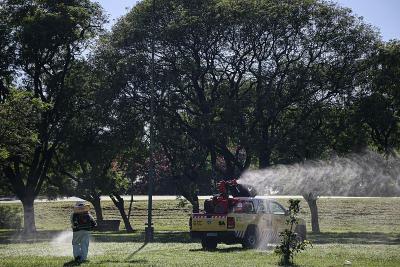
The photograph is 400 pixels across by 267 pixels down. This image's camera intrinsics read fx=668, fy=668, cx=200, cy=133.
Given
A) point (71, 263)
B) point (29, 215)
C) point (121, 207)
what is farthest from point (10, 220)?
point (71, 263)

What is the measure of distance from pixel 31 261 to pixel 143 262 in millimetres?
2891

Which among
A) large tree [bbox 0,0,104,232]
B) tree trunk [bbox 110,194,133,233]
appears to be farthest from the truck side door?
tree trunk [bbox 110,194,133,233]

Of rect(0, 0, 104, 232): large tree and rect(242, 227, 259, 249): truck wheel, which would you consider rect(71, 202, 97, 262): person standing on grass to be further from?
rect(0, 0, 104, 232): large tree

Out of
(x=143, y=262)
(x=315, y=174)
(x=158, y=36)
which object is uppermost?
(x=158, y=36)

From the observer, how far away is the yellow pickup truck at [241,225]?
2175 centimetres

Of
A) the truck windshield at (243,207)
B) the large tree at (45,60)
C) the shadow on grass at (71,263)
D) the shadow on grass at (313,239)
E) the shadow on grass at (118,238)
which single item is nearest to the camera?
the shadow on grass at (71,263)

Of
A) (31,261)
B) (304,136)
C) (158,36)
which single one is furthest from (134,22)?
(31,261)

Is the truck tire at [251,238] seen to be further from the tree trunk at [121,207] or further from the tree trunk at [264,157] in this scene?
the tree trunk at [121,207]

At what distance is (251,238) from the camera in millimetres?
22016

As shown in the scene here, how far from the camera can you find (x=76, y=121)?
4053cm

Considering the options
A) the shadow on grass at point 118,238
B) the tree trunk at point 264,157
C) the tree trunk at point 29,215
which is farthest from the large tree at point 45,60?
the tree trunk at point 264,157

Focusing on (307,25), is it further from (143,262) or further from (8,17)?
(143,262)

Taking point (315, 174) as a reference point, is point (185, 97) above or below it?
above

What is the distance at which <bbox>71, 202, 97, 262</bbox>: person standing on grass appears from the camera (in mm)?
17219
